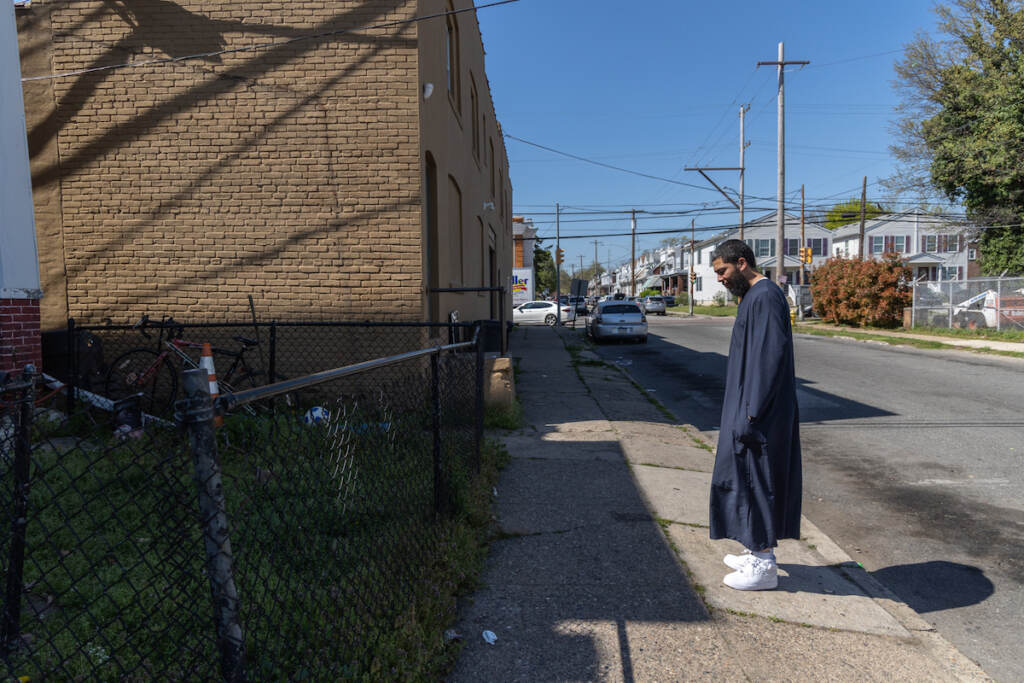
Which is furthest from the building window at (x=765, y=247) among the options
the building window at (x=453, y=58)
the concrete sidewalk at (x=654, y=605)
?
the concrete sidewalk at (x=654, y=605)

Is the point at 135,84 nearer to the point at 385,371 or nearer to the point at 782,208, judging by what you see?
the point at 385,371

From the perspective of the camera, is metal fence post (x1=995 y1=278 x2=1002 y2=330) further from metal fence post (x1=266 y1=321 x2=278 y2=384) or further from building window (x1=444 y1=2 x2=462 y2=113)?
metal fence post (x1=266 y1=321 x2=278 y2=384)

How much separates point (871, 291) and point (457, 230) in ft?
70.1

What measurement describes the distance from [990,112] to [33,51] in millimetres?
29874

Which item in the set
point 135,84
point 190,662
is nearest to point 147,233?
point 135,84

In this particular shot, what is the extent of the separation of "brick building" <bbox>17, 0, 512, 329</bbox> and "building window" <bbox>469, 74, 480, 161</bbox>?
24.7 ft

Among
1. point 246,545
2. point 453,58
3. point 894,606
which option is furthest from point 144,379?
point 453,58

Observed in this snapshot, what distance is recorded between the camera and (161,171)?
8.33 metres

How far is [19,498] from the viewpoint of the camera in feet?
8.05

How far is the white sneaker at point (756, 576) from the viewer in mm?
3752

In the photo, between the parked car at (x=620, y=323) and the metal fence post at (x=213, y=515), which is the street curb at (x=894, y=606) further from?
the parked car at (x=620, y=323)

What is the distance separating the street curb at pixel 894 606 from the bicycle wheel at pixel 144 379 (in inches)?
224

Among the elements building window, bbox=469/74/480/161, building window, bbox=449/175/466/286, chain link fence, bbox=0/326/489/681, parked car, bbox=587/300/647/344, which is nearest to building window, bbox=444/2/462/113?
building window, bbox=449/175/466/286

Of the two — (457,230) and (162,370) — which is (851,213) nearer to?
(457,230)
